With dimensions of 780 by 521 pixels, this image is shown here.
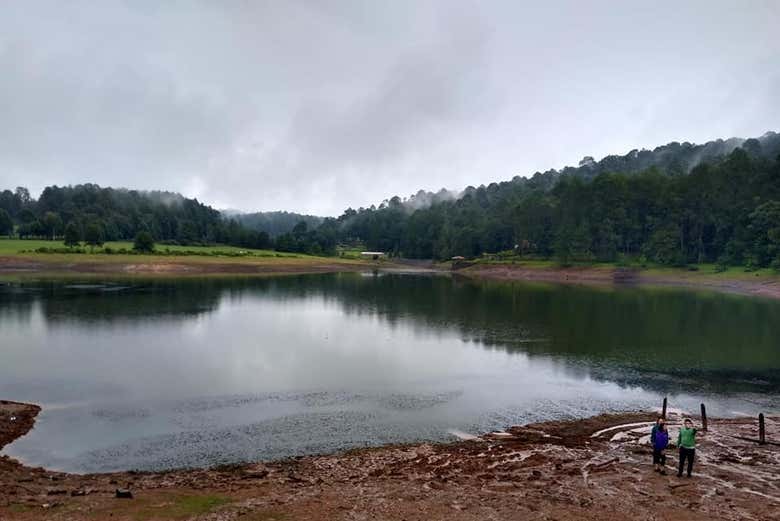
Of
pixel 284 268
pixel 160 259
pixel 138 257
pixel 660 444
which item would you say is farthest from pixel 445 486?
pixel 284 268

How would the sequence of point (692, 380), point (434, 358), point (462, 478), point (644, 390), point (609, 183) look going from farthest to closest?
point (609, 183) → point (434, 358) → point (692, 380) → point (644, 390) → point (462, 478)

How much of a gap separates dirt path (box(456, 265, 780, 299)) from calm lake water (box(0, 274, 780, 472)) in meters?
26.5

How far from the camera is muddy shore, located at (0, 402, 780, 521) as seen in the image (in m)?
14.1

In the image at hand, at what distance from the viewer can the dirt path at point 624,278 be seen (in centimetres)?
8712

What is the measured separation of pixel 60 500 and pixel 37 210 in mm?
212580

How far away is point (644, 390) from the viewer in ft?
98.5

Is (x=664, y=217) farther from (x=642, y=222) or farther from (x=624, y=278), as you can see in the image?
(x=624, y=278)

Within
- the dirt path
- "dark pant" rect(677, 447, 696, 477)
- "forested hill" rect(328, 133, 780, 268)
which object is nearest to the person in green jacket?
"dark pant" rect(677, 447, 696, 477)

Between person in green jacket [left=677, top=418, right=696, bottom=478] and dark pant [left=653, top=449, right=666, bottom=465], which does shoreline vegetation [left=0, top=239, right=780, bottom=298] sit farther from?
person in green jacket [left=677, top=418, right=696, bottom=478]

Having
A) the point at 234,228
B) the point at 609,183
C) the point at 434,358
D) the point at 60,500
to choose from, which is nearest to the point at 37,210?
the point at 234,228

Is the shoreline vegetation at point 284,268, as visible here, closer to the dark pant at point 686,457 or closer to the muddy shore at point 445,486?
the muddy shore at point 445,486

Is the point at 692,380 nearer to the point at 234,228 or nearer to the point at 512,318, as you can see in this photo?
the point at 512,318

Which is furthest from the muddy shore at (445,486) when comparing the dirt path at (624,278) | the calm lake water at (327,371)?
the dirt path at (624,278)

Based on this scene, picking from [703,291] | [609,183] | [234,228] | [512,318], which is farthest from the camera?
[234,228]
